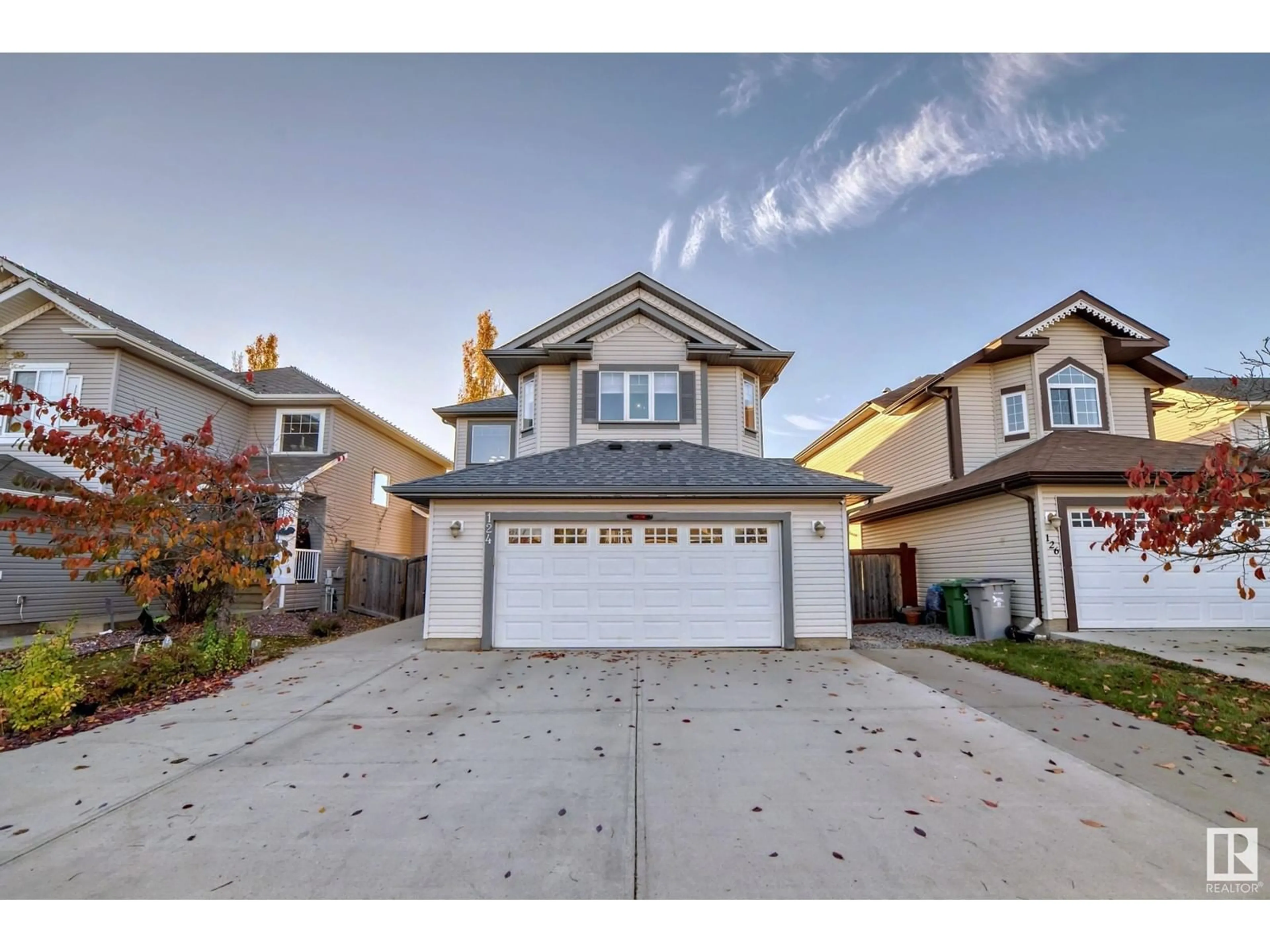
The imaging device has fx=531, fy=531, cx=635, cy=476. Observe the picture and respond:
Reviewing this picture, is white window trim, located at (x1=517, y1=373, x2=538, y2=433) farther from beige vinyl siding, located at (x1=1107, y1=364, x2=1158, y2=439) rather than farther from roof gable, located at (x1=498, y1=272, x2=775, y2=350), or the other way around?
beige vinyl siding, located at (x1=1107, y1=364, x2=1158, y2=439)

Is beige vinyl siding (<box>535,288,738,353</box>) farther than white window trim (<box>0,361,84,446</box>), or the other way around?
beige vinyl siding (<box>535,288,738,353</box>)

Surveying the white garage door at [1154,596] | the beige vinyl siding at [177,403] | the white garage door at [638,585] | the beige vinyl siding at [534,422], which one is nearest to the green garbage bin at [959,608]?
the white garage door at [1154,596]

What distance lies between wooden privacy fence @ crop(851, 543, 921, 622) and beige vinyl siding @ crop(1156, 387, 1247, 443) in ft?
28.2

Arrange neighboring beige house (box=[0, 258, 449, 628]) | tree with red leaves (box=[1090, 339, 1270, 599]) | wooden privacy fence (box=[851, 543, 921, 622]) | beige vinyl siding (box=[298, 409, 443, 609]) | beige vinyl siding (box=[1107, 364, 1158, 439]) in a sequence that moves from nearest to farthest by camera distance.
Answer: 1. tree with red leaves (box=[1090, 339, 1270, 599])
2. neighboring beige house (box=[0, 258, 449, 628])
3. wooden privacy fence (box=[851, 543, 921, 622])
4. beige vinyl siding (box=[1107, 364, 1158, 439])
5. beige vinyl siding (box=[298, 409, 443, 609])

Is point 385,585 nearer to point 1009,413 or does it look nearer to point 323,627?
point 323,627

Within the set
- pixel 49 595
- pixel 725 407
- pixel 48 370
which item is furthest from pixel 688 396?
pixel 48 370

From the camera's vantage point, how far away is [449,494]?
9.23 metres

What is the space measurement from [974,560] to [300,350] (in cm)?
2354

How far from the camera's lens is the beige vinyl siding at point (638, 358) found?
12.2 m

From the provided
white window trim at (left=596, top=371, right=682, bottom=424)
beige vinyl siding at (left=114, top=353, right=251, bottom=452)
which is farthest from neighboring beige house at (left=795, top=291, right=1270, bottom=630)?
beige vinyl siding at (left=114, top=353, right=251, bottom=452)

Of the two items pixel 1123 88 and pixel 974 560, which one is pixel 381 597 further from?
pixel 1123 88

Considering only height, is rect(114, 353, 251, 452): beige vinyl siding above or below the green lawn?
above

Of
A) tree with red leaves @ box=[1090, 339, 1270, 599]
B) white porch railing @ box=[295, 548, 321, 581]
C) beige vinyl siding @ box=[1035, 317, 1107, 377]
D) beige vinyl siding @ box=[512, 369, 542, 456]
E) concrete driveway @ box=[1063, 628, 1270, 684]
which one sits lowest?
concrete driveway @ box=[1063, 628, 1270, 684]

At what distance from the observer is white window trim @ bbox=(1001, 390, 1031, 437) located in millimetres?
13031
